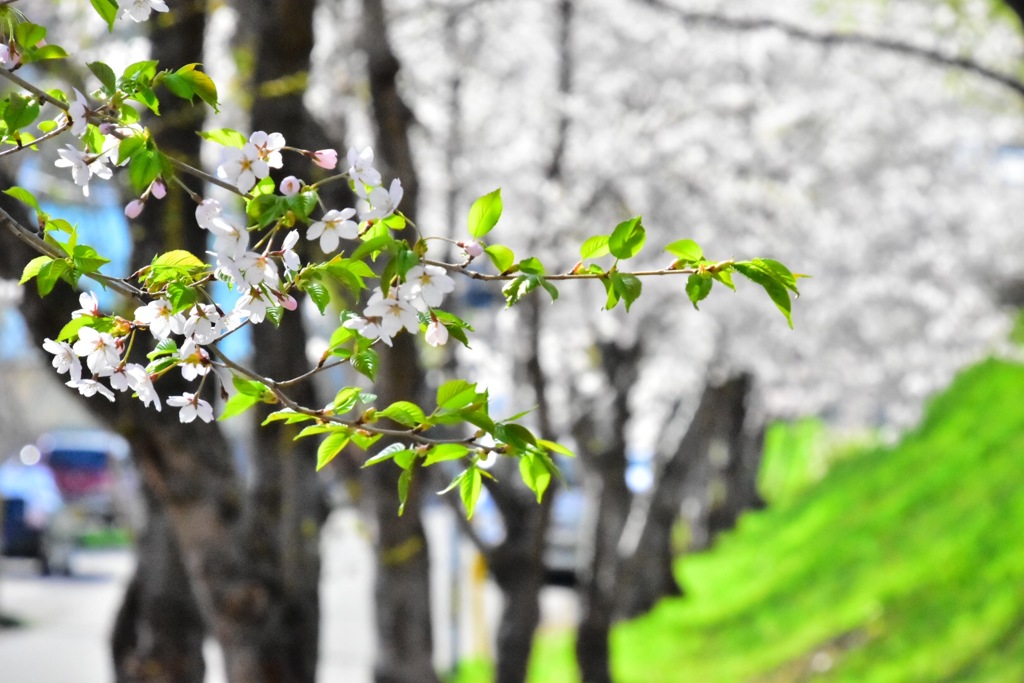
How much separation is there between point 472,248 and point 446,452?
1.10ft

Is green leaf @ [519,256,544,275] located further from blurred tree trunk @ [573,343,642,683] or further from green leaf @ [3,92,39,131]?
blurred tree trunk @ [573,343,642,683]

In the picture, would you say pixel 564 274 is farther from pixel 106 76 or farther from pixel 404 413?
pixel 106 76

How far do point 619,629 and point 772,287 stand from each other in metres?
17.1

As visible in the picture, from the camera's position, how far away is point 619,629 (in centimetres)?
1892

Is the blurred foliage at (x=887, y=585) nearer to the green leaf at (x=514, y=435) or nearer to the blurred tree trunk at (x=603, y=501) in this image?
the blurred tree trunk at (x=603, y=501)

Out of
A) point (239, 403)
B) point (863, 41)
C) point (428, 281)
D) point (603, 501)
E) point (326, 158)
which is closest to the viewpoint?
point (428, 281)

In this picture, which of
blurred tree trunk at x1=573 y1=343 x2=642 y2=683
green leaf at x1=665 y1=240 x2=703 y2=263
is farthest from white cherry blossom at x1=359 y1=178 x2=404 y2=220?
Answer: blurred tree trunk at x1=573 y1=343 x2=642 y2=683

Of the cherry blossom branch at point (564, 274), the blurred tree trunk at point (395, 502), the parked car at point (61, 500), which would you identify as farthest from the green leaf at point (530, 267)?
the parked car at point (61, 500)

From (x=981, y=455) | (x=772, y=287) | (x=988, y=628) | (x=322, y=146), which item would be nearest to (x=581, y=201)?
(x=988, y=628)

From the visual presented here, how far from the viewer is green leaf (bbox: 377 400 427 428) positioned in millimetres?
2324

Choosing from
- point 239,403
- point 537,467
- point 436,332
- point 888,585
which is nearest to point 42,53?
point 239,403

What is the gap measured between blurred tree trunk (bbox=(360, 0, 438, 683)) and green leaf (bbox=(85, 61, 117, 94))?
13.1 ft

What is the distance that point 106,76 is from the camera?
7.33 ft

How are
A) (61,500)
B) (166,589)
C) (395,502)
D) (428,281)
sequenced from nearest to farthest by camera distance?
(428,281) → (166,589) → (395,502) → (61,500)
